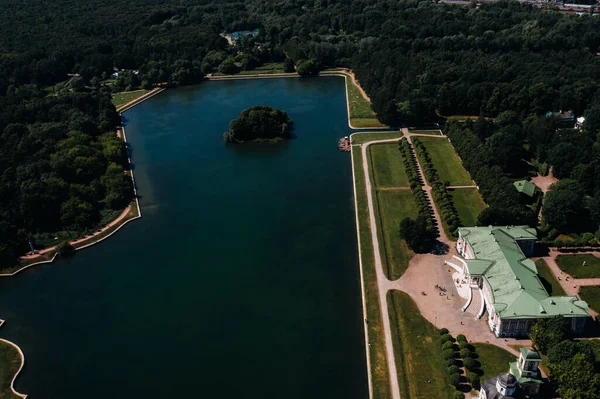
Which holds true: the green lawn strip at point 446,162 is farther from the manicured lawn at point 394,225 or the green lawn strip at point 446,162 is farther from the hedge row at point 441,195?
the manicured lawn at point 394,225

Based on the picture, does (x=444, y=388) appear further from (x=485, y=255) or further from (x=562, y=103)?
(x=562, y=103)

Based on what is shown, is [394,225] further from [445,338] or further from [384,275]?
[445,338]

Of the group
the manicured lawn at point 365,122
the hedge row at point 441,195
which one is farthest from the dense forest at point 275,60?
the hedge row at point 441,195

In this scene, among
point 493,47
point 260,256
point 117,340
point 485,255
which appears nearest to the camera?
point 117,340

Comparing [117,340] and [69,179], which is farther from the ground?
[69,179]

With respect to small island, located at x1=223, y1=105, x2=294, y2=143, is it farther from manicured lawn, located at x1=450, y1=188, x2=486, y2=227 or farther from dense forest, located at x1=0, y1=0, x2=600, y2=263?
manicured lawn, located at x1=450, y1=188, x2=486, y2=227

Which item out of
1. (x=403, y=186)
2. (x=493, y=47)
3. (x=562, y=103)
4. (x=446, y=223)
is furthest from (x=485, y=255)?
(x=493, y=47)

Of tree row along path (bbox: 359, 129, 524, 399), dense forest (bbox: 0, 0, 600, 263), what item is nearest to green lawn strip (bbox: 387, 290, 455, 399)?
tree row along path (bbox: 359, 129, 524, 399)
